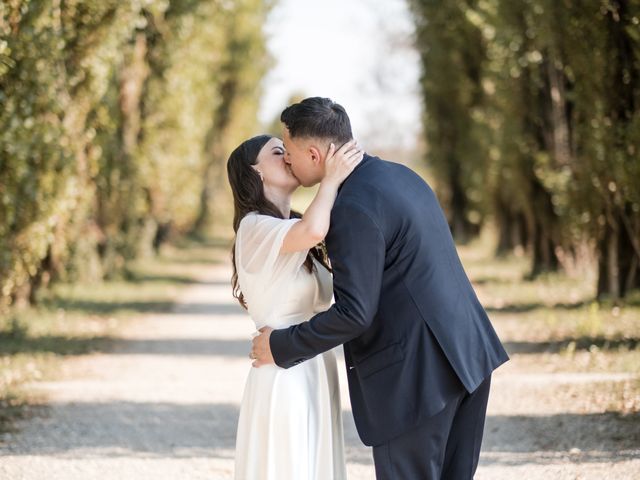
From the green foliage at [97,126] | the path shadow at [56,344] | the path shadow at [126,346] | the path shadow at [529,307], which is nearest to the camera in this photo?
the green foliage at [97,126]

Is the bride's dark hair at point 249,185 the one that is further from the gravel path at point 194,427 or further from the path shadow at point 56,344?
the path shadow at point 56,344

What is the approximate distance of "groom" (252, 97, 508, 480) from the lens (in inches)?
150

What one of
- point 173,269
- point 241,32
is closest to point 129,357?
point 173,269

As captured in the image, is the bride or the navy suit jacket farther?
the bride

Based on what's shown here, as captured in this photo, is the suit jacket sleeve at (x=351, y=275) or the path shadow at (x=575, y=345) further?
the path shadow at (x=575, y=345)

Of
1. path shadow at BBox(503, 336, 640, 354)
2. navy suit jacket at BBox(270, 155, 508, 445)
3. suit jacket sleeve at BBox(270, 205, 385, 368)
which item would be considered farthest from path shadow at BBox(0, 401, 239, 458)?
path shadow at BBox(503, 336, 640, 354)

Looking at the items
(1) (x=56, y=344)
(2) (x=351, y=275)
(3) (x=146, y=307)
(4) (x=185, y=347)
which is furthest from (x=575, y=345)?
(2) (x=351, y=275)

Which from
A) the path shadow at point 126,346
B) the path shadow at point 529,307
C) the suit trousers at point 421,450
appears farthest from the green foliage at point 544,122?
the suit trousers at point 421,450

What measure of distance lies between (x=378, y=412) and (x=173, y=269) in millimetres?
19723

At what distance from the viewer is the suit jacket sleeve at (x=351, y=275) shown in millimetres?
3764

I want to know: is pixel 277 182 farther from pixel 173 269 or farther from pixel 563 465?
pixel 173 269

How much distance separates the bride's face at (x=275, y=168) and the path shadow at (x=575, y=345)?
22.7 feet

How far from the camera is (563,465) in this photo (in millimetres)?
6457

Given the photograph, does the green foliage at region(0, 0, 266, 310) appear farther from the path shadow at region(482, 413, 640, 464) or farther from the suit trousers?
the suit trousers
